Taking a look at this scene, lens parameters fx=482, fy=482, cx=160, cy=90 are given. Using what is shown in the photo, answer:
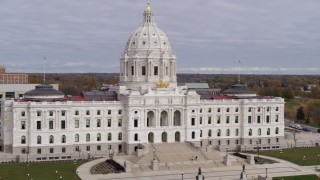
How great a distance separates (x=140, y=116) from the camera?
11100 centimetres

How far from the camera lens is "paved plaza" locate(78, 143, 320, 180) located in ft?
284

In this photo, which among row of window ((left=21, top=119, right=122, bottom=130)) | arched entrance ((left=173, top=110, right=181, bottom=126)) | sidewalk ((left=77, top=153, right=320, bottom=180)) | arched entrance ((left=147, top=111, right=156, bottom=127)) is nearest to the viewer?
sidewalk ((left=77, top=153, right=320, bottom=180))

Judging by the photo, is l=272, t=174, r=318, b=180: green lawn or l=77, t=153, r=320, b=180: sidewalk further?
l=77, t=153, r=320, b=180: sidewalk

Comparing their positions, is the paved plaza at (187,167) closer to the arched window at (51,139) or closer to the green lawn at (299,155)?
the green lawn at (299,155)

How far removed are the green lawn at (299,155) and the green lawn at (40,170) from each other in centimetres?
4346

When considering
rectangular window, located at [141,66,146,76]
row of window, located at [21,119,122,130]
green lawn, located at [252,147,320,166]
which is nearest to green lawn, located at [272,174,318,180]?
green lawn, located at [252,147,320,166]

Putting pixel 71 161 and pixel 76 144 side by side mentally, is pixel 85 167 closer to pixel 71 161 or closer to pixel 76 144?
pixel 71 161

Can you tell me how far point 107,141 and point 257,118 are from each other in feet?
129

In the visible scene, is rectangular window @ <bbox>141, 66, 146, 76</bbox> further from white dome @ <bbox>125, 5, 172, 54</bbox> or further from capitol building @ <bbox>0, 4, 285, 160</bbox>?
white dome @ <bbox>125, 5, 172, 54</bbox>

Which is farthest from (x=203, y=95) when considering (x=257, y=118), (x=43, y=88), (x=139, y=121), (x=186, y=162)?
(x=43, y=88)

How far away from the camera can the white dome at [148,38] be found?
123688 millimetres

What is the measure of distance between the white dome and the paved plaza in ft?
95.9

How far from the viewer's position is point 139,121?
111000mm

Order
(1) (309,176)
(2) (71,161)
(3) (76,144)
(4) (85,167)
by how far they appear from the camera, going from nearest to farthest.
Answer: (1) (309,176), (4) (85,167), (2) (71,161), (3) (76,144)
